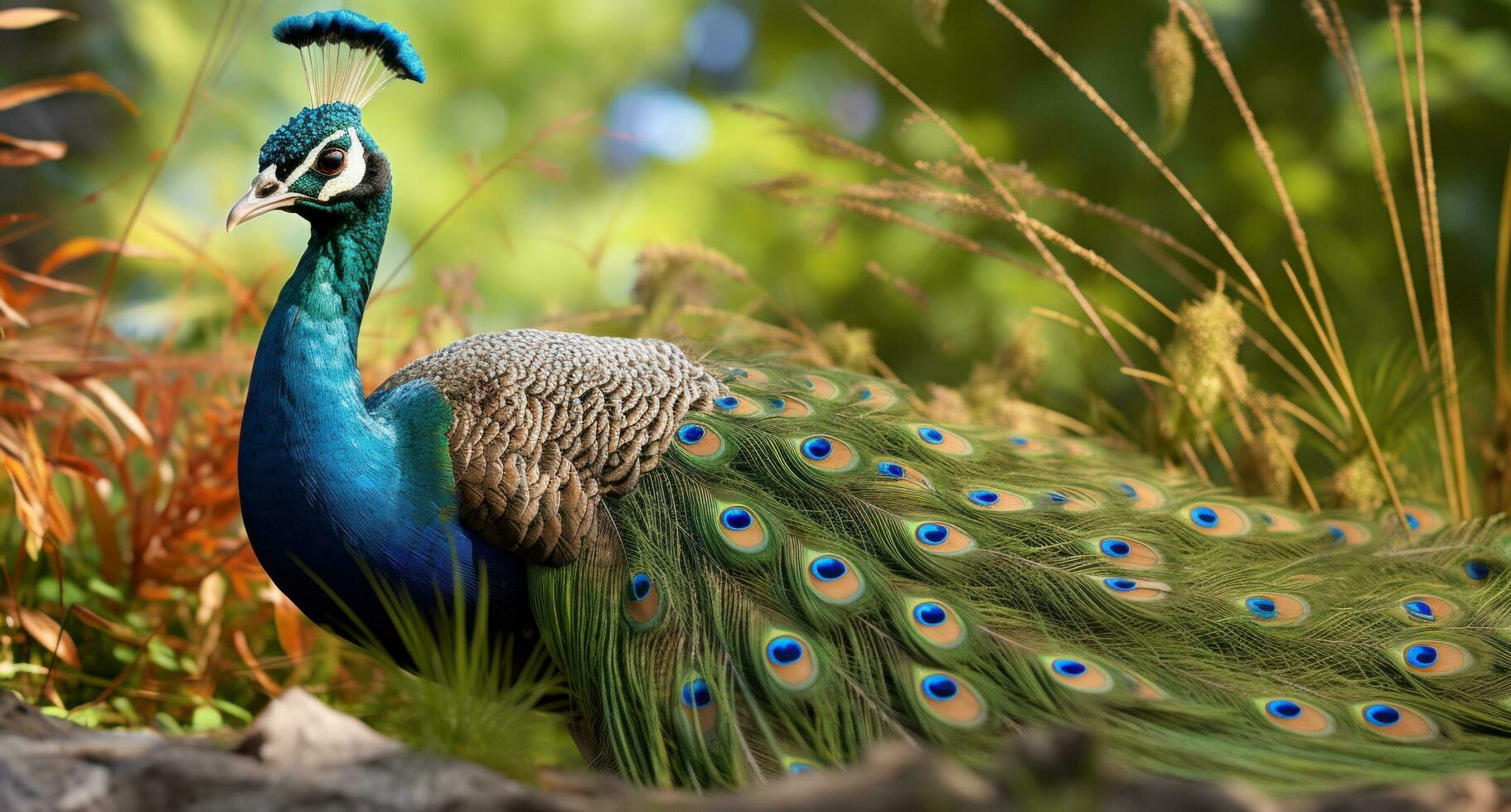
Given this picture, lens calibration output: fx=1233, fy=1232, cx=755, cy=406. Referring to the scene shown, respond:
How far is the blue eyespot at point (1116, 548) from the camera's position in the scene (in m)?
2.28

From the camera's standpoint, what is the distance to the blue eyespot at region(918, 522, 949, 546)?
2.22 m

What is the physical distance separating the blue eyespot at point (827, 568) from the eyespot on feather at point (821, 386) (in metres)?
0.53

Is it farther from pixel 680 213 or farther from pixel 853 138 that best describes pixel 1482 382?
pixel 680 213

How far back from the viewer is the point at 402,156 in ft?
20.1

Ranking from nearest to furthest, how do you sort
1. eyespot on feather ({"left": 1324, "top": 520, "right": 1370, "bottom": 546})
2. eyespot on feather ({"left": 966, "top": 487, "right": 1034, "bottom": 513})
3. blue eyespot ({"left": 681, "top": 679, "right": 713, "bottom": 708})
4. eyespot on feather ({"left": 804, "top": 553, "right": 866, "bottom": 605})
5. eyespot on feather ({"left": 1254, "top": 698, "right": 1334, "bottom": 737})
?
eyespot on feather ({"left": 1254, "top": 698, "right": 1334, "bottom": 737}) < blue eyespot ({"left": 681, "top": 679, "right": 713, "bottom": 708}) < eyespot on feather ({"left": 804, "top": 553, "right": 866, "bottom": 605}) < eyespot on feather ({"left": 966, "top": 487, "right": 1034, "bottom": 513}) < eyespot on feather ({"left": 1324, "top": 520, "right": 1370, "bottom": 546})

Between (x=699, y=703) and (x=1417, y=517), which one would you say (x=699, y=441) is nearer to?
(x=699, y=703)

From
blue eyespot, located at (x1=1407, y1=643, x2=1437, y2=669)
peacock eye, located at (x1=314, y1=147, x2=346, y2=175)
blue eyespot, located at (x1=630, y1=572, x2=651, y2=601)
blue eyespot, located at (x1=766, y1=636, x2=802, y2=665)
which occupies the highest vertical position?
blue eyespot, located at (x1=1407, y1=643, x2=1437, y2=669)

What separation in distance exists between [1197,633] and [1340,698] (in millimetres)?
235

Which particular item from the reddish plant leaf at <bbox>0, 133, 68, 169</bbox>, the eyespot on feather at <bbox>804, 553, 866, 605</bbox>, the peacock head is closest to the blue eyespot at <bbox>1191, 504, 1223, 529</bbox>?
the eyespot on feather at <bbox>804, 553, 866, 605</bbox>

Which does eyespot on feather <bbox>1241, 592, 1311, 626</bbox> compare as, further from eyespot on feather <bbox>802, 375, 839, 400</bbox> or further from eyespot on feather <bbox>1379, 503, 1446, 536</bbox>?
eyespot on feather <bbox>802, 375, 839, 400</bbox>

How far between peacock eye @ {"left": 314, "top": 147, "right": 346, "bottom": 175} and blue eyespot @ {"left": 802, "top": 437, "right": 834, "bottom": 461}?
1.01m

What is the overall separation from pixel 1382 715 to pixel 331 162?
2025 mm

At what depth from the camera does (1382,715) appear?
196 cm

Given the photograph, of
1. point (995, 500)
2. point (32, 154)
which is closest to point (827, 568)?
point (995, 500)
